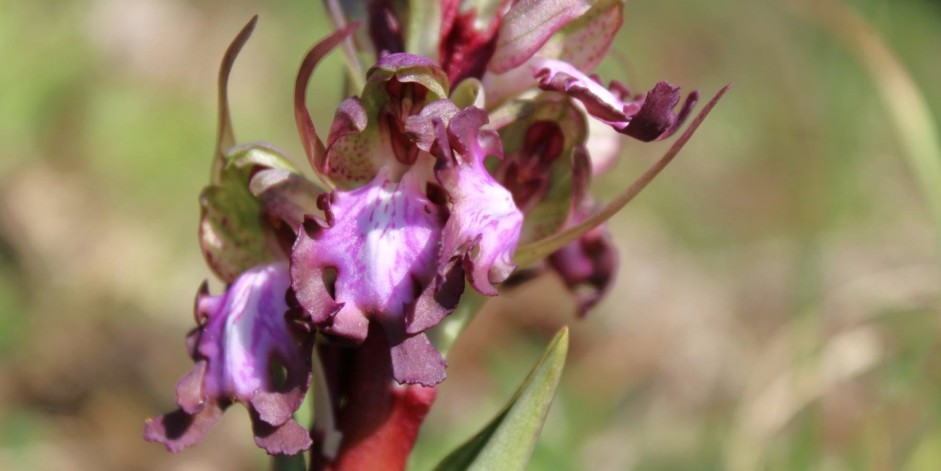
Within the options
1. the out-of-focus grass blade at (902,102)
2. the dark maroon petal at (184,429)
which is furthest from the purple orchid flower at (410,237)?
the out-of-focus grass blade at (902,102)

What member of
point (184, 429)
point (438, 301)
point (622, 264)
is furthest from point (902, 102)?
point (622, 264)

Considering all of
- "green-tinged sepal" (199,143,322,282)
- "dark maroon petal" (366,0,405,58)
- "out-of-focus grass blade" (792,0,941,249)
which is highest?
"dark maroon petal" (366,0,405,58)

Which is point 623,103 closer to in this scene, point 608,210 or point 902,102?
point 608,210

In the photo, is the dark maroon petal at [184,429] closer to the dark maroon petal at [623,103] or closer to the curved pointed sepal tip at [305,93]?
the curved pointed sepal tip at [305,93]

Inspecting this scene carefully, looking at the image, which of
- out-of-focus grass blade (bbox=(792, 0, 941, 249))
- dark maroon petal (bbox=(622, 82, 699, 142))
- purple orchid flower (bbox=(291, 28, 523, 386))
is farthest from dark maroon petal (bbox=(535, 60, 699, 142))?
out-of-focus grass blade (bbox=(792, 0, 941, 249))

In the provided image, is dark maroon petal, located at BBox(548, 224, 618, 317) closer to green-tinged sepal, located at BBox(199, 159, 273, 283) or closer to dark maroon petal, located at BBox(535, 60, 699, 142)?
dark maroon petal, located at BBox(535, 60, 699, 142)

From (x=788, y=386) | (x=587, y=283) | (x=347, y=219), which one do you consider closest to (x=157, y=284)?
(x=788, y=386)

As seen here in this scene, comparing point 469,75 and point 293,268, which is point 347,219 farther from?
point 469,75
